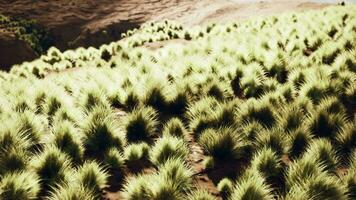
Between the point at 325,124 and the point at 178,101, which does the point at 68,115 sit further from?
the point at 325,124

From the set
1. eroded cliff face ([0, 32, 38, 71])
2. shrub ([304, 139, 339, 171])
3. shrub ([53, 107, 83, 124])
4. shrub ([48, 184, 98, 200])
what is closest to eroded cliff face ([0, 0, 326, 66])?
eroded cliff face ([0, 32, 38, 71])

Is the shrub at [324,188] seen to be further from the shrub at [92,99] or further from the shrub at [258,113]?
the shrub at [92,99]

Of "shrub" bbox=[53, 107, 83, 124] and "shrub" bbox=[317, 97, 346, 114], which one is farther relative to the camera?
"shrub" bbox=[317, 97, 346, 114]

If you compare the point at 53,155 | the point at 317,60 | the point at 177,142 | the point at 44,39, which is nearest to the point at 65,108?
the point at 53,155

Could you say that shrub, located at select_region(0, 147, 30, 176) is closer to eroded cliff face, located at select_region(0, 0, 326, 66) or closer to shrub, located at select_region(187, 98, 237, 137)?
shrub, located at select_region(187, 98, 237, 137)

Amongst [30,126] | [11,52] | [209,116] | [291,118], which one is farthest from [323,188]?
[11,52]

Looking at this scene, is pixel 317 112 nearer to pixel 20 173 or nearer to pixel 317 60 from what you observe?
pixel 317 60

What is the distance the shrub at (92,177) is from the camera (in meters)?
4.90

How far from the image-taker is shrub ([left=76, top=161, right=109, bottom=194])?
16.1ft

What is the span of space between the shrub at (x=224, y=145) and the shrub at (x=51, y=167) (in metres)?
2.10

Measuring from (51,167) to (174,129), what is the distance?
2.19 meters

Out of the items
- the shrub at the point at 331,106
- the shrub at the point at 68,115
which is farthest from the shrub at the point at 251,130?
the shrub at the point at 68,115

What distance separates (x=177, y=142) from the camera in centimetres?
596

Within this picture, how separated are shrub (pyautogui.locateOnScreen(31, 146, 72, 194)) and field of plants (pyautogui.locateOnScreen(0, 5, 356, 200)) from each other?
0.01m
